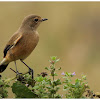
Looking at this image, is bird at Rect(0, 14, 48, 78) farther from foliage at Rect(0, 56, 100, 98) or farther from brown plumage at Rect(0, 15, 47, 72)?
foliage at Rect(0, 56, 100, 98)

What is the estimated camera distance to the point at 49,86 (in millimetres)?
1200

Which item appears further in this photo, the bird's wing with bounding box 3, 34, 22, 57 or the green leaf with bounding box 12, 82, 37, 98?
the bird's wing with bounding box 3, 34, 22, 57

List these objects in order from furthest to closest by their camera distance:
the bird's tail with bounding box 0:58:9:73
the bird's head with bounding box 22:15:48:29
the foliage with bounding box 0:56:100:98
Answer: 1. the bird's head with bounding box 22:15:48:29
2. the bird's tail with bounding box 0:58:9:73
3. the foliage with bounding box 0:56:100:98

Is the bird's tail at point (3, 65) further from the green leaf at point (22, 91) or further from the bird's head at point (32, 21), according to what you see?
the green leaf at point (22, 91)

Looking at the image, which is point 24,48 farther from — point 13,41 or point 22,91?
point 22,91

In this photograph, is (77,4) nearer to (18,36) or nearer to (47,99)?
(18,36)

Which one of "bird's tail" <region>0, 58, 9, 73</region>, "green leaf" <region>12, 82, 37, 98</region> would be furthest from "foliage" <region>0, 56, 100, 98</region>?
"bird's tail" <region>0, 58, 9, 73</region>

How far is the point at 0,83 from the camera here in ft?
4.26

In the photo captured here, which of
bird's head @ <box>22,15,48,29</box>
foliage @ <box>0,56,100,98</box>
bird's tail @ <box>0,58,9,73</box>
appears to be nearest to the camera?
foliage @ <box>0,56,100,98</box>

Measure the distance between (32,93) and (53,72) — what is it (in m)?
0.14

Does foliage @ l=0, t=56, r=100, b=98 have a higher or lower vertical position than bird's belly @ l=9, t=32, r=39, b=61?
lower

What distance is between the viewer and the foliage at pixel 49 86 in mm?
1195

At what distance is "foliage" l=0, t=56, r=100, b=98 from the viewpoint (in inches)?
47.1

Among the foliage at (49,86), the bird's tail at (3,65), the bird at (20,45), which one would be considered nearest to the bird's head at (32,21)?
the bird at (20,45)
